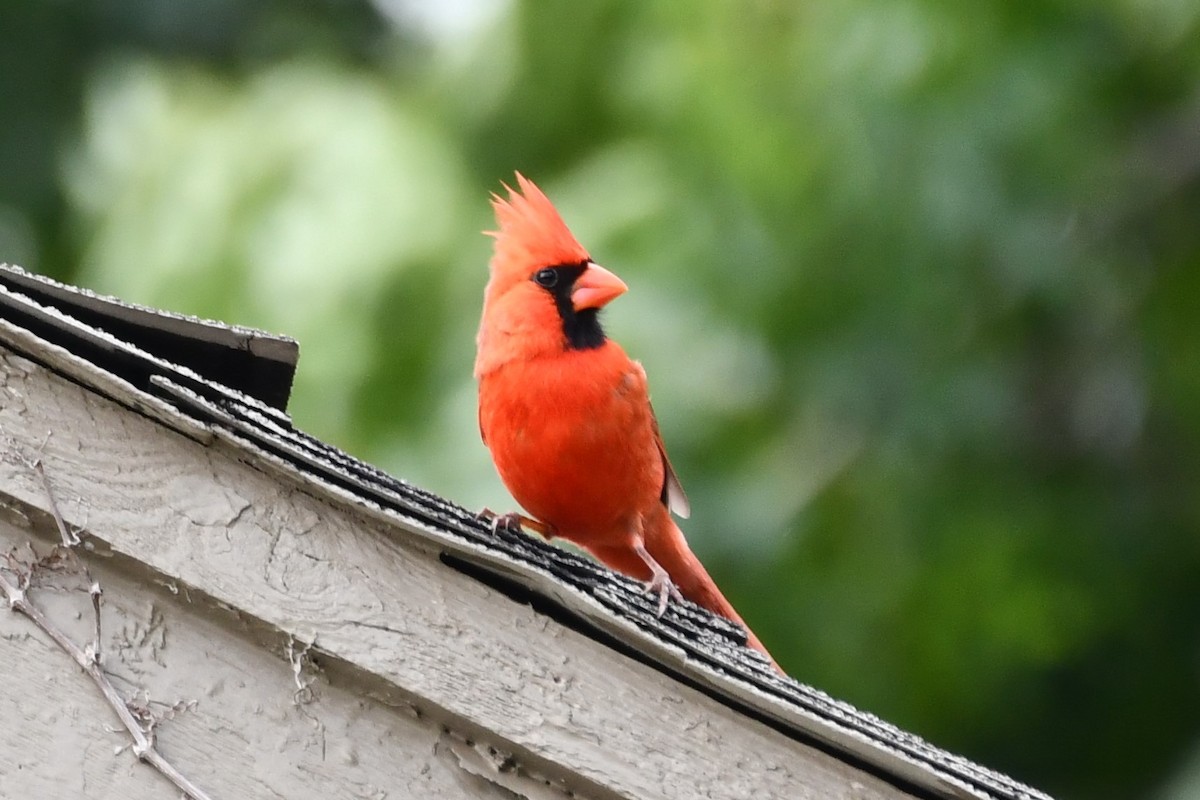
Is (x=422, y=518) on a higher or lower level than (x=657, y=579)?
lower

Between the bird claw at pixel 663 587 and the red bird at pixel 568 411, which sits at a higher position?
the red bird at pixel 568 411

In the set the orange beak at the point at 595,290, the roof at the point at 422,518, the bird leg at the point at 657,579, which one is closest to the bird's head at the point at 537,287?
the orange beak at the point at 595,290

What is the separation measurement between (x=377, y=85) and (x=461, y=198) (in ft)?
3.74

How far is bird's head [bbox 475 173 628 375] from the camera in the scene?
3150mm

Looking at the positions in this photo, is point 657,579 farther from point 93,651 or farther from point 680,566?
point 93,651

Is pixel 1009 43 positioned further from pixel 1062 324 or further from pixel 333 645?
pixel 333 645

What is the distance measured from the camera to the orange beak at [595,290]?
10.6 ft

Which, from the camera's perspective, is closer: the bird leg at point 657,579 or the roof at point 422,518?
the roof at point 422,518

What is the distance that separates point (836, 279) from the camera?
4.62 m

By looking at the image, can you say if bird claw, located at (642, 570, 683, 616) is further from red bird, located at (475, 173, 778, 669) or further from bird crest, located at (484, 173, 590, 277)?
bird crest, located at (484, 173, 590, 277)

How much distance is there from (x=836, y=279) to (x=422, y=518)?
2921mm

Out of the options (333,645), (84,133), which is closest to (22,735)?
(333,645)

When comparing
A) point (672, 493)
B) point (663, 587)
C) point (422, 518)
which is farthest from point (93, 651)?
point (672, 493)

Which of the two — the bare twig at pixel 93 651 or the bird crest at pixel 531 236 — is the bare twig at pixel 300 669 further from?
the bird crest at pixel 531 236
